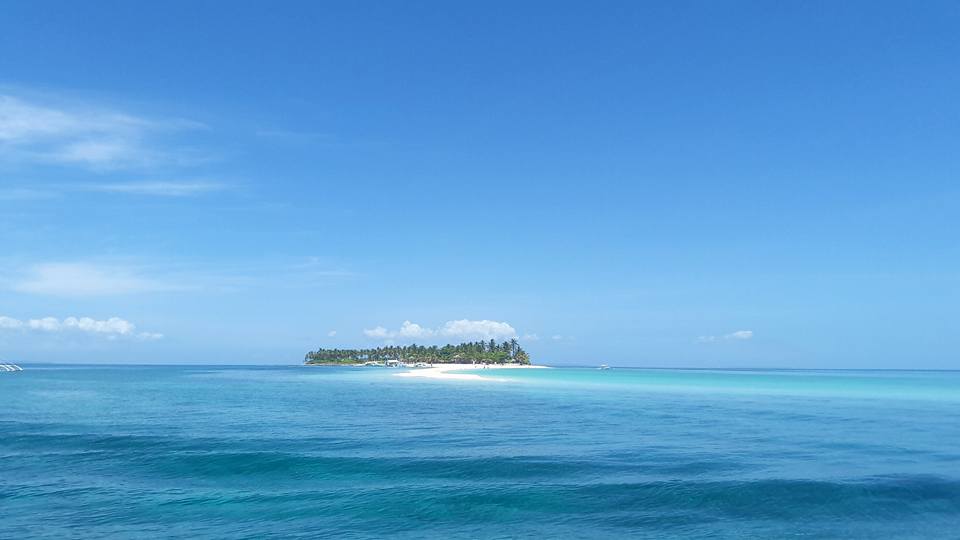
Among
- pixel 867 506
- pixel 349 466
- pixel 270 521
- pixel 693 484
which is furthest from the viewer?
pixel 349 466

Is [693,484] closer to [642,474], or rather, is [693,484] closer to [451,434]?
[642,474]

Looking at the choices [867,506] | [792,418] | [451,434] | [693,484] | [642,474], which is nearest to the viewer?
[867,506]

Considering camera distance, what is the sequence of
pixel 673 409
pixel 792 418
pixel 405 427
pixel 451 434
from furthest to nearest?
pixel 673 409, pixel 792 418, pixel 405 427, pixel 451 434

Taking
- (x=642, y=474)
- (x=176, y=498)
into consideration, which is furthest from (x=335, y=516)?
(x=642, y=474)

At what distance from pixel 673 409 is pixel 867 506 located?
36.2 meters

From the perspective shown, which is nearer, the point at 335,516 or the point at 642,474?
the point at 335,516

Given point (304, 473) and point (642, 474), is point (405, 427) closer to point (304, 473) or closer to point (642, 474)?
point (304, 473)

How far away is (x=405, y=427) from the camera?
135 feet

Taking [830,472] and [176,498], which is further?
[830,472]

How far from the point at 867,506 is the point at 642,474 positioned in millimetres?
7831

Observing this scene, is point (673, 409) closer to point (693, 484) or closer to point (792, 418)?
point (792, 418)

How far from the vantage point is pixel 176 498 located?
22531mm

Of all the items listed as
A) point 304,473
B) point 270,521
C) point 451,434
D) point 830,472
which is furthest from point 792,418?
point 270,521

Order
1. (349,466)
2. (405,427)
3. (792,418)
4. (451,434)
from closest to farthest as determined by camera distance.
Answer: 1. (349,466)
2. (451,434)
3. (405,427)
4. (792,418)
